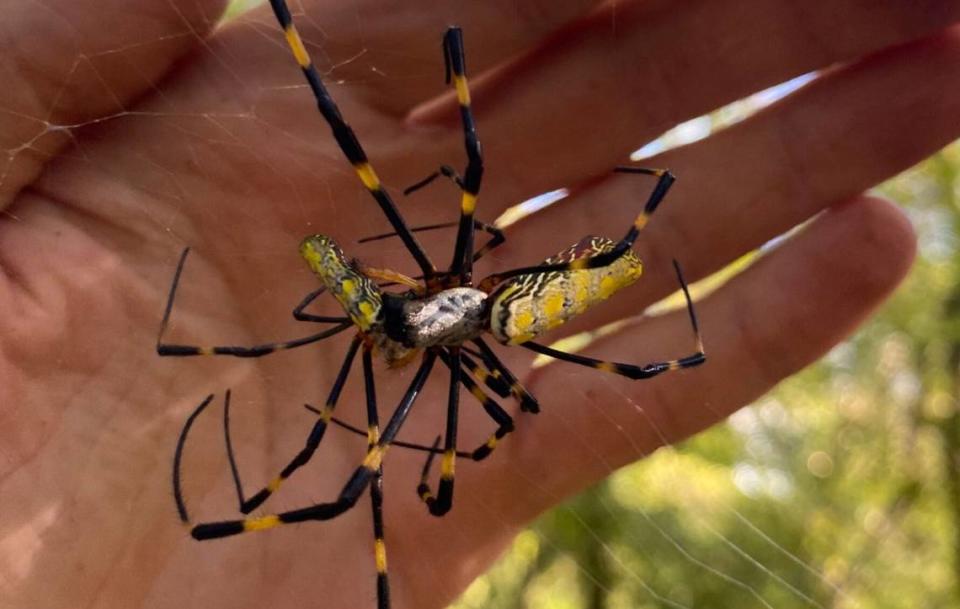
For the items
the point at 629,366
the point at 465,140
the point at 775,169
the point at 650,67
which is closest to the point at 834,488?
the point at 775,169

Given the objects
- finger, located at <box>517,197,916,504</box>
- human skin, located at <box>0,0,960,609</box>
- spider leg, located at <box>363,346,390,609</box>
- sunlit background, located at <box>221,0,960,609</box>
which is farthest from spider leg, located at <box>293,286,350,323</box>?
sunlit background, located at <box>221,0,960,609</box>

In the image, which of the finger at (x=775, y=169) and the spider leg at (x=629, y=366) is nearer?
the spider leg at (x=629, y=366)

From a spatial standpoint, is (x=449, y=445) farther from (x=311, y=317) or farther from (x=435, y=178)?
(x=435, y=178)

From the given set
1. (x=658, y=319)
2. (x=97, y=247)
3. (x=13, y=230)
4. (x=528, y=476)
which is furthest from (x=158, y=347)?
(x=658, y=319)

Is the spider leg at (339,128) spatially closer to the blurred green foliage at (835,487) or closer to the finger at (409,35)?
the finger at (409,35)

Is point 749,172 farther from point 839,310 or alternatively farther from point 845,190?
point 839,310

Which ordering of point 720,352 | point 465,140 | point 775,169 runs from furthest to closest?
1. point 720,352
2. point 775,169
3. point 465,140

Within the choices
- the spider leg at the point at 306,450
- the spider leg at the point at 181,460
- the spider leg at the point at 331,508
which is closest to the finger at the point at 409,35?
the spider leg at the point at 306,450

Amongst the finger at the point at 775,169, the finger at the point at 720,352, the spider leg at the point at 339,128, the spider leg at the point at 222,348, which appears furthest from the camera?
the finger at the point at 720,352
